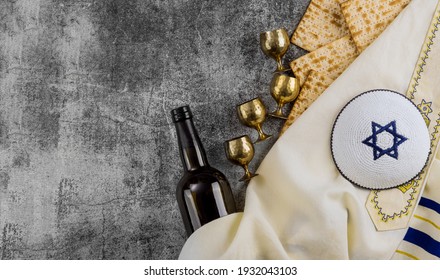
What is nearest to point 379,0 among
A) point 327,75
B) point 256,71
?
point 327,75

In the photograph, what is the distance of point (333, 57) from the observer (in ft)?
3.70

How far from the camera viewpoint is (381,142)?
102 cm

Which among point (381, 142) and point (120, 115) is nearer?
point (381, 142)

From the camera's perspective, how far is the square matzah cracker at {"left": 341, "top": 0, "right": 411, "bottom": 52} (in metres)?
1.10

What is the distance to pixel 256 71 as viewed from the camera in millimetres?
1164

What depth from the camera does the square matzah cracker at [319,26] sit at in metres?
1.15

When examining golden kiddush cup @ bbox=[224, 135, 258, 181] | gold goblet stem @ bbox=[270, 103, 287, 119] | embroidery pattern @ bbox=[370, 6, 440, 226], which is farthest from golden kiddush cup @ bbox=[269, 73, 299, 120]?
embroidery pattern @ bbox=[370, 6, 440, 226]

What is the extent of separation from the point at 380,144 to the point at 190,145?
0.38m

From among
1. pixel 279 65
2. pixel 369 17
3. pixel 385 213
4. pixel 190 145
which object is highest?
pixel 369 17

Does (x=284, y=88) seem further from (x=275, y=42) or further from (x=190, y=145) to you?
(x=190, y=145)

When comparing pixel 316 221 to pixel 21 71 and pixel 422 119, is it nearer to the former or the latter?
pixel 422 119

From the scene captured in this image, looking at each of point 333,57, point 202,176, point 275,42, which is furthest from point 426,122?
point 202,176

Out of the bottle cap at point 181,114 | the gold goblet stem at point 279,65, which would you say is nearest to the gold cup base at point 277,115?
the gold goblet stem at point 279,65

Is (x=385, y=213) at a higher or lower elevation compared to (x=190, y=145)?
lower
